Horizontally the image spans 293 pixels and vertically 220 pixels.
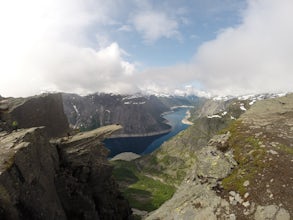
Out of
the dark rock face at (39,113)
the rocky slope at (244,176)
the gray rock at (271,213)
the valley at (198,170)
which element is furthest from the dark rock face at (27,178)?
the gray rock at (271,213)

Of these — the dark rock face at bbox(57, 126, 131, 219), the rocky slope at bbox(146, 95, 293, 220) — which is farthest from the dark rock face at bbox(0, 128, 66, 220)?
the rocky slope at bbox(146, 95, 293, 220)

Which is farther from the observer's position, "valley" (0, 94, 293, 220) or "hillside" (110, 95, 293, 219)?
"valley" (0, 94, 293, 220)

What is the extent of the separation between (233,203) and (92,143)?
5802cm

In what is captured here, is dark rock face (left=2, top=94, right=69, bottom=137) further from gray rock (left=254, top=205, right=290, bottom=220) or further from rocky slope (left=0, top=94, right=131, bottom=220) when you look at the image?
gray rock (left=254, top=205, right=290, bottom=220)

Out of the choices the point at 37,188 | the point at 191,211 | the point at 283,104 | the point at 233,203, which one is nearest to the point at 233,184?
the point at 233,203

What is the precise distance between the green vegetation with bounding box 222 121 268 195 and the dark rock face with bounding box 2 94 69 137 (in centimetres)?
5032

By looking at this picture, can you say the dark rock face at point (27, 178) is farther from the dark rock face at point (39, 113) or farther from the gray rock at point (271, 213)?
the gray rock at point (271, 213)

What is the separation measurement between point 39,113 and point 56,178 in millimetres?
23011

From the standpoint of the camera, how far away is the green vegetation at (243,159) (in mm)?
19172

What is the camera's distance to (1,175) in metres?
34.3

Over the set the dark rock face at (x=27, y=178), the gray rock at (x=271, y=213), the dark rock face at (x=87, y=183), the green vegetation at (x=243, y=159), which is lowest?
the dark rock face at (x=87, y=183)

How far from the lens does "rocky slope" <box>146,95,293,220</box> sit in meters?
17.1

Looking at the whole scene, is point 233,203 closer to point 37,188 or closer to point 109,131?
point 37,188

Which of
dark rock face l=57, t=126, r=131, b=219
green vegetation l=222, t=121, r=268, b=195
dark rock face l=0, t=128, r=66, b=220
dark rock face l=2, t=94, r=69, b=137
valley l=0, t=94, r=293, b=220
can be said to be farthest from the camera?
dark rock face l=2, t=94, r=69, b=137
